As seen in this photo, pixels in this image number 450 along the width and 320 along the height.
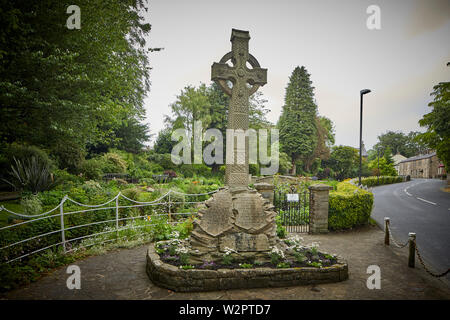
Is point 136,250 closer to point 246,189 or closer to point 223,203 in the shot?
point 223,203

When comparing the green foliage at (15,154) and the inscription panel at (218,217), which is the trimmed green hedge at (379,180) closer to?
the inscription panel at (218,217)

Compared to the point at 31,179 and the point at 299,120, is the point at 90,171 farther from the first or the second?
the point at 299,120

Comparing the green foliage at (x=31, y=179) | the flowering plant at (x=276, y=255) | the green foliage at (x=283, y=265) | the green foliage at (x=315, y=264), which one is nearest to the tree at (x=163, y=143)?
the green foliage at (x=31, y=179)

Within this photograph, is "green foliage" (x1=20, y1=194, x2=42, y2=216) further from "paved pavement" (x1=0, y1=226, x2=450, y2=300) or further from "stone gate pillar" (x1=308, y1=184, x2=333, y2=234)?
"stone gate pillar" (x1=308, y1=184, x2=333, y2=234)

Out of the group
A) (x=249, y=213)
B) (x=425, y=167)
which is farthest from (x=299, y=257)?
(x=425, y=167)

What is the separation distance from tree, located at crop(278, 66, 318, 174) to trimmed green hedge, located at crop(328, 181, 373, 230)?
2238 centimetres

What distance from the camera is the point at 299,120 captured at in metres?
31.7

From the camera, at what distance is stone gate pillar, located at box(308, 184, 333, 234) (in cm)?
807

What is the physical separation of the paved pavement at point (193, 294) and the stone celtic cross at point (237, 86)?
2159 millimetres

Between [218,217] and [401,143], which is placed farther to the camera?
[401,143]

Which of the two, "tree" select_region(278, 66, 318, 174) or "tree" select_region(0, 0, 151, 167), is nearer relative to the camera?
"tree" select_region(0, 0, 151, 167)

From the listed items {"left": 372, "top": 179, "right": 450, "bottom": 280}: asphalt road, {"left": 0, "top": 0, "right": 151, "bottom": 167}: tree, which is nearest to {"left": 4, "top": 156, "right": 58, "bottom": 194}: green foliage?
{"left": 0, "top": 0, "right": 151, "bottom": 167}: tree

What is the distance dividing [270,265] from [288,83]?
1322 inches

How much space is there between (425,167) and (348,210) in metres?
52.1
